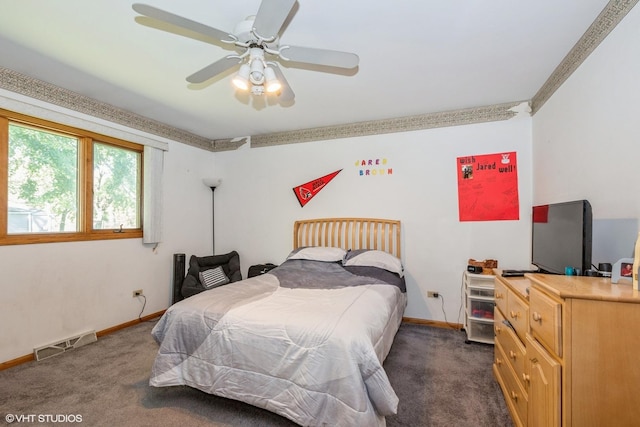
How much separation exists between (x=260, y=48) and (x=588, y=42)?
2160 mm

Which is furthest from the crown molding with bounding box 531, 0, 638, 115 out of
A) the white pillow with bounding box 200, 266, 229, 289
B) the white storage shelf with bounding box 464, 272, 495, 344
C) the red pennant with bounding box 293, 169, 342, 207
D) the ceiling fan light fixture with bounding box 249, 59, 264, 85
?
the white pillow with bounding box 200, 266, 229, 289

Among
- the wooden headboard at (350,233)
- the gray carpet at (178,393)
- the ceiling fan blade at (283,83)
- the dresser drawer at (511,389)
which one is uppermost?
the ceiling fan blade at (283,83)

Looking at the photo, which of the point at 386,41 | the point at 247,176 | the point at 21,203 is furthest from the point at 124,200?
the point at 386,41

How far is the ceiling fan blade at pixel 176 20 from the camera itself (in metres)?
1.33

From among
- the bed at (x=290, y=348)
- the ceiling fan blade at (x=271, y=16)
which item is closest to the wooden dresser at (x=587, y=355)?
the bed at (x=290, y=348)

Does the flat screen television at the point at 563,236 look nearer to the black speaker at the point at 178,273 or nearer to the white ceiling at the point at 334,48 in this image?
the white ceiling at the point at 334,48

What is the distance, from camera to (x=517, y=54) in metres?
2.18

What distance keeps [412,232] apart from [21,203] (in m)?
3.88

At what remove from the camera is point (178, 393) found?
6.64ft

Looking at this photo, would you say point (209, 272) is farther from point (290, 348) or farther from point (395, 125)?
point (395, 125)

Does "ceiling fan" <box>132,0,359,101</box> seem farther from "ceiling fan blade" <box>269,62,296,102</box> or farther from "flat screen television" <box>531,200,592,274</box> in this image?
"flat screen television" <box>531,200,592,274</box>

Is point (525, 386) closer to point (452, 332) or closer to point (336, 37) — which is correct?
point (452, 332)

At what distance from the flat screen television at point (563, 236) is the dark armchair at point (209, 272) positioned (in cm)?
332

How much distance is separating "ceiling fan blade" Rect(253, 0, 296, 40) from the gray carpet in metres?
2.23
